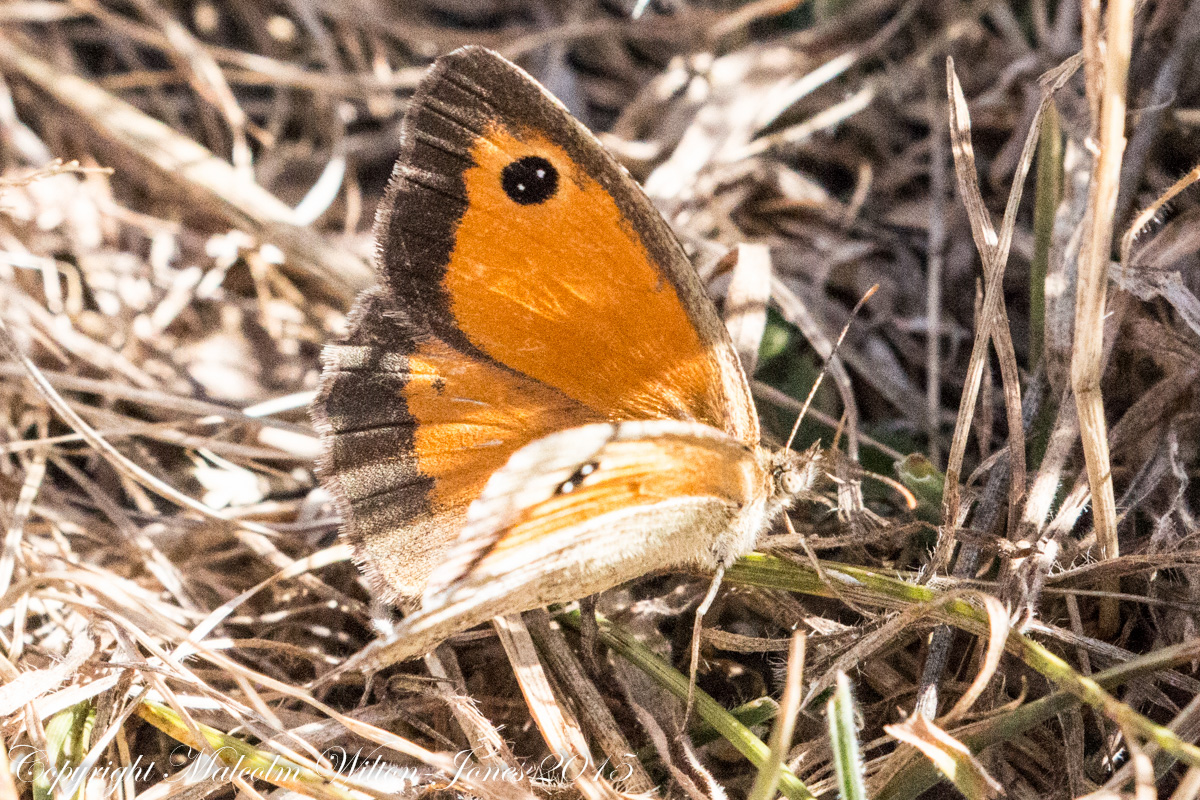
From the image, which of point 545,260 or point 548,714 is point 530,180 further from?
point 548,714

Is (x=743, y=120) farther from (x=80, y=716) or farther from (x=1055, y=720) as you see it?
(x=80, y=716)

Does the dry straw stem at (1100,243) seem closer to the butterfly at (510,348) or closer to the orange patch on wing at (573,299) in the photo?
the butterfly at (510,348)

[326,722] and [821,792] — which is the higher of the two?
[326,722]

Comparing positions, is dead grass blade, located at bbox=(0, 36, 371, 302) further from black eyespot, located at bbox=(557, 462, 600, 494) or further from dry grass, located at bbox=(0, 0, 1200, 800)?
black eyespot, located at bbox=(557, 462, 600, 494)

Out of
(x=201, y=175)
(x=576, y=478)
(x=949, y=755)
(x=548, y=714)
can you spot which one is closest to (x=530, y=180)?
(x=576, y=478)

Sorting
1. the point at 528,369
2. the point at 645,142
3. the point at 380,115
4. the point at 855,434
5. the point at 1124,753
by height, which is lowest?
the point at 1124,753

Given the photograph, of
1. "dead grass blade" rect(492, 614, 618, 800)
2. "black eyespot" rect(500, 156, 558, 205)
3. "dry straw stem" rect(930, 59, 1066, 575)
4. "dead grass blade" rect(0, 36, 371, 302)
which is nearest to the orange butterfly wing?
"black eyespot" rect(500, 156, 558, 205)

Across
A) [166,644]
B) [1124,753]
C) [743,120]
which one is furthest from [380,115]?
[1124,753]

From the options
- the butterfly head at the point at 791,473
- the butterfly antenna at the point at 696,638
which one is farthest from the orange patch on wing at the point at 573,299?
the butterfly antenna at the point at 696,638
